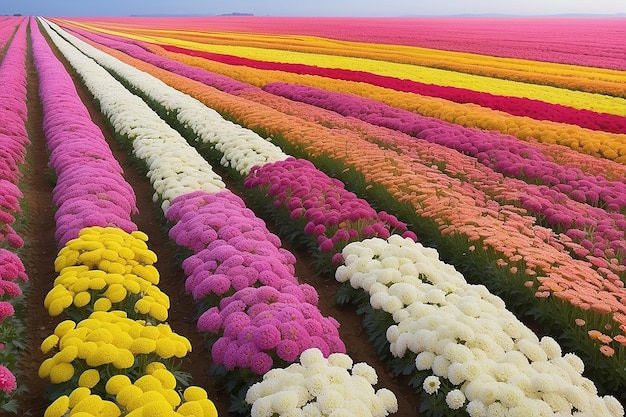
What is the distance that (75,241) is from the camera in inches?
261

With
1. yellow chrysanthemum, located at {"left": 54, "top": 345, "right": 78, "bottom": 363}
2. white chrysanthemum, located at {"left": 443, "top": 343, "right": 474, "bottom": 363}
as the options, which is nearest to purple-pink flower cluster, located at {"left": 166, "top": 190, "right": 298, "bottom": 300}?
yellow chrysanthemum, located at {"left": 54, "top": 345, "right": 78, "bottom": 363}

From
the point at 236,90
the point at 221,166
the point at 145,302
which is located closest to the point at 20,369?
the point at 145,302

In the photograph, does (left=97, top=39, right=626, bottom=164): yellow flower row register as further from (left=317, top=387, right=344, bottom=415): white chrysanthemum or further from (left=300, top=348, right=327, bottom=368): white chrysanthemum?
(left=317, top=387, right=344, bottom=415): white chrysanthemum

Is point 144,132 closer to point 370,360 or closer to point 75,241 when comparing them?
point 75,241

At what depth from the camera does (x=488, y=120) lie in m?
16.8

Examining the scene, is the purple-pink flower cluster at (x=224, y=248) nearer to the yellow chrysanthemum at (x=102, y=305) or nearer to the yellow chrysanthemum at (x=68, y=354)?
the yellow chrysanthemum at (x=102, y=305)

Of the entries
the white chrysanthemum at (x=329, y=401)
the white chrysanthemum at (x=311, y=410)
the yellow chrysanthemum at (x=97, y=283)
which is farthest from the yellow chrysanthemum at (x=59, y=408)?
the white chrysanthemum at (x=329, y=401)

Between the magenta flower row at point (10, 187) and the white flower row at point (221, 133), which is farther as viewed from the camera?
the white flower row at point (221, 133)

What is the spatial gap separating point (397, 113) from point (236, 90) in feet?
28.8

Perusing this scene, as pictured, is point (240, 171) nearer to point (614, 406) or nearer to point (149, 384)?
point (149, 384)

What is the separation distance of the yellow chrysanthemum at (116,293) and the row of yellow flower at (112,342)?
0.01 metres

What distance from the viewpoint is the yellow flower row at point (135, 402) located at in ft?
12.8

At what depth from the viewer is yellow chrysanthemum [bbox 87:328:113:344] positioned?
15.1ft

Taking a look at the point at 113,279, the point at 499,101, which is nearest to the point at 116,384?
the point at 113,279
